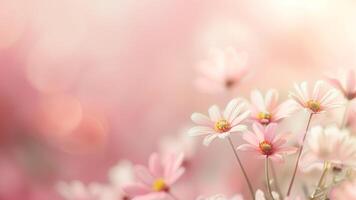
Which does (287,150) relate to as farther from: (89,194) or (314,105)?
(89,194)

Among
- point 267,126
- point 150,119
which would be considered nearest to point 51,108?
point 150,119

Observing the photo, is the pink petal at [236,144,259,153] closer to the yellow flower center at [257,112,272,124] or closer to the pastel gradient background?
the yellow flower center at [257,112,272,124]

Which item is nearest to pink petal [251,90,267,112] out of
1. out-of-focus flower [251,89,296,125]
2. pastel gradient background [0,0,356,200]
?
out-of-focus flower [251,89,296,125]

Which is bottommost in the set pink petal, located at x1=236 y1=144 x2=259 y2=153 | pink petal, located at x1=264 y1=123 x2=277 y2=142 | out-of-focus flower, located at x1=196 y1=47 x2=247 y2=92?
Result: pink petal, located at x1=236 y1=144 x2=259 y2=153

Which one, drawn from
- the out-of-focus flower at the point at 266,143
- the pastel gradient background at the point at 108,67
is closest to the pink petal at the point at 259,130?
the out-of-focus flower at the point at 266,143

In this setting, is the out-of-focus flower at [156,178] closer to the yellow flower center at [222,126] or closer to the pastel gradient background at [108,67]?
the yellow flower center at [222,126]

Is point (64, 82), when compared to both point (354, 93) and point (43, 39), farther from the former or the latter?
point (354, 93)
